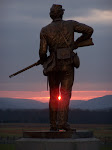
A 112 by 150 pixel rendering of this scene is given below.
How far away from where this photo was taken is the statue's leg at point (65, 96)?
15367 millimetres

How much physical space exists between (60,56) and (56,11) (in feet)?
4.20

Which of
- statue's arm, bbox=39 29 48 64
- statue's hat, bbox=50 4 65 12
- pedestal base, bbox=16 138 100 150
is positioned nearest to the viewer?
pedestal base, bbox=16 138 100 150

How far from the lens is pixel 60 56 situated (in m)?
15.3

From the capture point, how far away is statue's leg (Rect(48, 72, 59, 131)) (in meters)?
15.7

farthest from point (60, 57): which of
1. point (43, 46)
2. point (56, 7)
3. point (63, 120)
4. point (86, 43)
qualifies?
point (63, 120)

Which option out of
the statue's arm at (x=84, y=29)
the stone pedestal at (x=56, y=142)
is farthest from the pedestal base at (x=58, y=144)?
the statue's arm at (x=84, y=29)

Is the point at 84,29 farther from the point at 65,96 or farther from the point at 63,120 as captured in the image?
the point at 63,120

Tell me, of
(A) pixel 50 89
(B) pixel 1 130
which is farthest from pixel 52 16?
(B) pixel 1 130

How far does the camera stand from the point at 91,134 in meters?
15.9

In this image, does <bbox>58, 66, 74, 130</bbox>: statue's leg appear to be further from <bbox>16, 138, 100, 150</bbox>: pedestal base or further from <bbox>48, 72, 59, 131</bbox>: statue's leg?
<bbox>16, 138, 100, 150</bbox>: pedestal base

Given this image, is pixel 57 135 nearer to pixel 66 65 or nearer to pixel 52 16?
pixel 66 65

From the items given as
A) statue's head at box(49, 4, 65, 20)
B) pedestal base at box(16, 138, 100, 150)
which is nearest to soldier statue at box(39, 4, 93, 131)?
statue's head at box(49, 4, 65, 20)

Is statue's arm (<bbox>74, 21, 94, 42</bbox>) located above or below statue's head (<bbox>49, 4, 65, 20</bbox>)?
below

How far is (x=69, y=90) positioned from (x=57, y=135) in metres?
1.28
